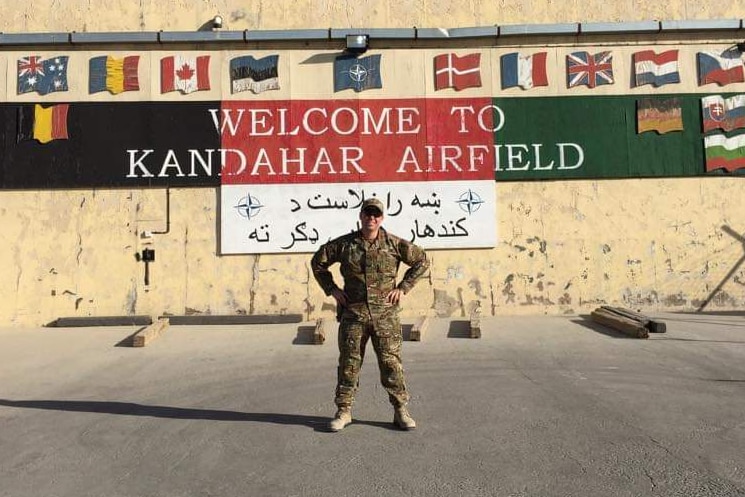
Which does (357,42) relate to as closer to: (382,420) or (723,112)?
(723,112)

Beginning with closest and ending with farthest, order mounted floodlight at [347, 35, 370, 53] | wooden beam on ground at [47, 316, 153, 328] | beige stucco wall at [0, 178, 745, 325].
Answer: wooden beam on ground at [47, 316, 153, 328] < beige stucco wall at [0, 178, 745, 325] < mounted floodlight at [347, 35, 370, 53]

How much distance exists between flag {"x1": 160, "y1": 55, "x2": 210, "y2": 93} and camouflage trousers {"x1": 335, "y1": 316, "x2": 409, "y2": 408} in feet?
22.6

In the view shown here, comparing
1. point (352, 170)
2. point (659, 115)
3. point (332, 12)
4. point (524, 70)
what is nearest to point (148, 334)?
point (352, 170)

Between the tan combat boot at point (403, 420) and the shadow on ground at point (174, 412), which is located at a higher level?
the tan combat boot at point (403, 420)

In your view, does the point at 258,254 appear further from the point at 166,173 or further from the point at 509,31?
the point at 509,31

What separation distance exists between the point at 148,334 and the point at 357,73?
5.53 meters

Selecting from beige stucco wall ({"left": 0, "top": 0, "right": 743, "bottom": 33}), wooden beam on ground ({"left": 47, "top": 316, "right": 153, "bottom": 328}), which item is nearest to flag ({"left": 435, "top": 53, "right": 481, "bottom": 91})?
beige stucco wall ({"left": 0, "top": 0, "right": 743, "bottom": 33})

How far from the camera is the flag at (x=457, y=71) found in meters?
9.34

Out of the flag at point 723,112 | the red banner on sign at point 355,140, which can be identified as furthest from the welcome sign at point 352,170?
the flag at point 723,112

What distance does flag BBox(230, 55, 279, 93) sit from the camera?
9.27 metres

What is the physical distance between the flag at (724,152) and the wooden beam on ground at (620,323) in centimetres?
340

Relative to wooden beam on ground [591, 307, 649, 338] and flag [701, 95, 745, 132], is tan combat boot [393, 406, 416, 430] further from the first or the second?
flag [701, 95, 745, 132]

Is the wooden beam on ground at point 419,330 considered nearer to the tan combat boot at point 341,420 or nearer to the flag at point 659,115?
the tan combat boot at point 341,420

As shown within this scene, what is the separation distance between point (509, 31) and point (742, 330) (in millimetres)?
6052
